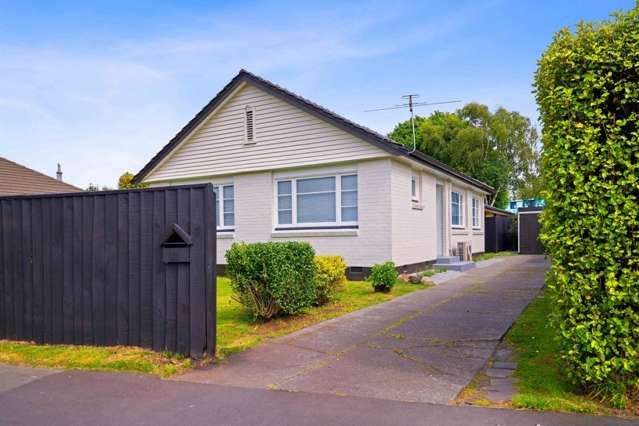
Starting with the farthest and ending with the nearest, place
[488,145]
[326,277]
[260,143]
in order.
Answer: [488,145] → [260,143] → [326,277]

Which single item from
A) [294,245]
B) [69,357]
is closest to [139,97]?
[294,245]

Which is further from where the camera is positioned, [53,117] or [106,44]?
[53,117]

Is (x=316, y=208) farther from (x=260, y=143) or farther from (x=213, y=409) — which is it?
(x=213, y=409)

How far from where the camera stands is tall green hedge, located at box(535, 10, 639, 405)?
4.13m

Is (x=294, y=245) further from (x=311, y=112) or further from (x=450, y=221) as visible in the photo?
(x=450, y=221)

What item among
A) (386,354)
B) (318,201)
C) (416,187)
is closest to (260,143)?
(318,201)

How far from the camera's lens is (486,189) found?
24328mm

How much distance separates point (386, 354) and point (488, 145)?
38854mm

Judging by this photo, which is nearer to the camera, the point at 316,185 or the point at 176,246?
the point at 176,246

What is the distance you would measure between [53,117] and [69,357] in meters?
13.4

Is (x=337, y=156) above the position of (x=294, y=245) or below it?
above

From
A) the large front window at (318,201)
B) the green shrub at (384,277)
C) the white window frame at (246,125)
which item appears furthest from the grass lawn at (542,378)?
the white window frame at (246,125)

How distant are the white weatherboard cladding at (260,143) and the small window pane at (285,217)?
4.84ft

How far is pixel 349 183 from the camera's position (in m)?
14.4
